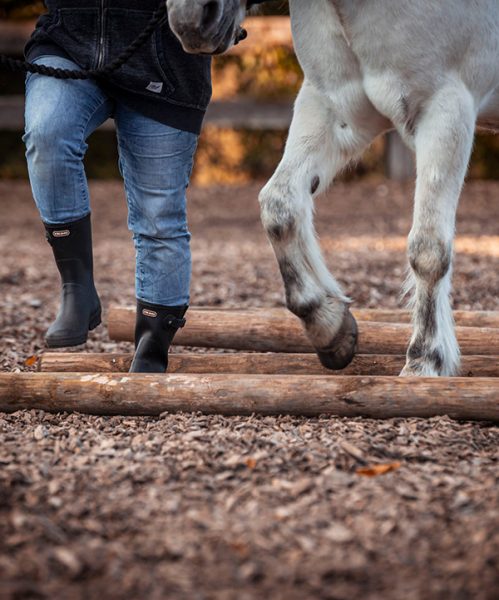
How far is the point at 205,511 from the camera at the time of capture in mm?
2148

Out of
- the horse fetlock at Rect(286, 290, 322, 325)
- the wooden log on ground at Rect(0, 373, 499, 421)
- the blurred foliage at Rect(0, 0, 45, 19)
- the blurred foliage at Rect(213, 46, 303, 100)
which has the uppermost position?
the blurred foliage at Rect(0, 0, 45, 19)

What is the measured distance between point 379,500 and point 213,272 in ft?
14.3

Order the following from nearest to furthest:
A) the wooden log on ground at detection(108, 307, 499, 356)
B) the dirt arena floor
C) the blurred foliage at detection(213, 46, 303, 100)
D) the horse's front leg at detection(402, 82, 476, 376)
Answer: the dirt arena floor, the horse's front leg at detection(402, 82, 476, 376), the wooden log on ground at detection(108, 307, 499, 356), the blurred foliage at detection(213, 46, 303, 100)

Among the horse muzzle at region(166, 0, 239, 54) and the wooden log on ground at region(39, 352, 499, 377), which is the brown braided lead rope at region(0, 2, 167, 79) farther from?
the wooden log on ground at region(39, 352, 499, 377)

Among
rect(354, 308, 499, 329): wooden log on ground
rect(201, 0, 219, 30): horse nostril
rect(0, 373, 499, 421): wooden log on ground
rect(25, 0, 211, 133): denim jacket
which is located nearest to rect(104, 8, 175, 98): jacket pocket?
rect(25, 0, 211, 133): denim jacket

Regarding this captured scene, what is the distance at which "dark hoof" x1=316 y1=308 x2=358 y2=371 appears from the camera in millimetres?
3113

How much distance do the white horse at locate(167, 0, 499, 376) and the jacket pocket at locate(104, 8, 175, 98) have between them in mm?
366

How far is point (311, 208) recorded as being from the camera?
10.3ft

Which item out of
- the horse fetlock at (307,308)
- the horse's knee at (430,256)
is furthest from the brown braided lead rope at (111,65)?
the horse's knee at (430,256)

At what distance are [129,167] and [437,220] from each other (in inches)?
43.7

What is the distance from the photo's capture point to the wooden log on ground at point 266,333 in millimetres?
3641

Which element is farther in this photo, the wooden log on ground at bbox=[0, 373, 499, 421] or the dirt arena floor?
the wooden log on ground at bbox=[0, 373, 499, 421]

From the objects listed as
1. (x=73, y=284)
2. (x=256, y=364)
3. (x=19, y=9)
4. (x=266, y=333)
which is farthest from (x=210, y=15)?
(x=19, y=9)

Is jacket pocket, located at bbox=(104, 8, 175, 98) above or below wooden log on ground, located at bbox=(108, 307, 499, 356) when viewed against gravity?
above
